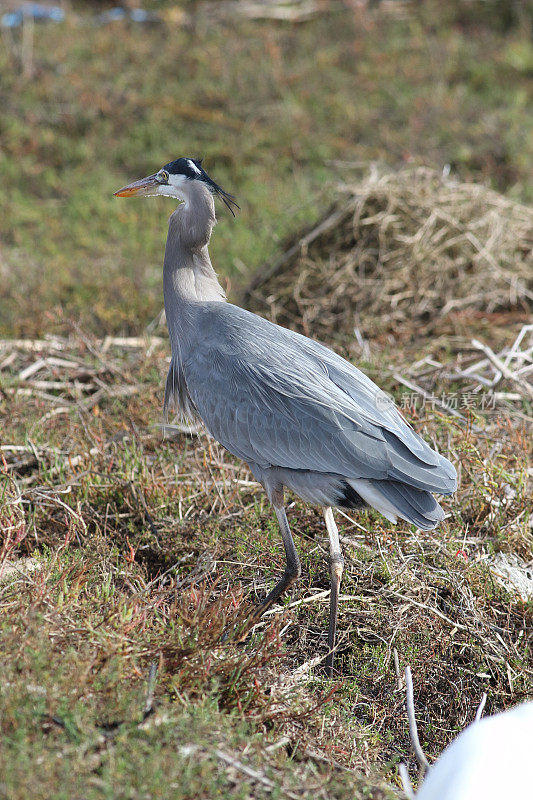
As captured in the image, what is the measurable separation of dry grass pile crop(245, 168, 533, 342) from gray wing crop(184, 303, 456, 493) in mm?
2194

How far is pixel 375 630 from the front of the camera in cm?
356

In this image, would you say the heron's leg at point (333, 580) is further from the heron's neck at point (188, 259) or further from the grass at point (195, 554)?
the heron's neck at point (188, 259)

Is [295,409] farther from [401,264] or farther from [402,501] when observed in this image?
[401,264]

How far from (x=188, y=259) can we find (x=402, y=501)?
1548 mm

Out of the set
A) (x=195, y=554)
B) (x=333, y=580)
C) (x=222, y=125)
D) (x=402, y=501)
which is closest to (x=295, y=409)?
(x=402, y=501)

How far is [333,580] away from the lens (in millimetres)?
3455

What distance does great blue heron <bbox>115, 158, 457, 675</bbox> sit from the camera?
130 inches

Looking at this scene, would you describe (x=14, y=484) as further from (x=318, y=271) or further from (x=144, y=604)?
(x=318, y=271)

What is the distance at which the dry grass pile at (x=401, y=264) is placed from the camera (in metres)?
5.96

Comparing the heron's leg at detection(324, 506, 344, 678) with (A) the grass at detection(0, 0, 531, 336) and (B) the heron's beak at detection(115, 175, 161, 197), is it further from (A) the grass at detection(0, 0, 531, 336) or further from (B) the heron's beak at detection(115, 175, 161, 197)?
(A) the grass at detection(0, 0, 531, 336)

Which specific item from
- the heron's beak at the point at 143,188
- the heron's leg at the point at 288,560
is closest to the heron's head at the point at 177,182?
the heron's beak at the point at 143,188

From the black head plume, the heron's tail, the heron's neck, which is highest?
the black head plume

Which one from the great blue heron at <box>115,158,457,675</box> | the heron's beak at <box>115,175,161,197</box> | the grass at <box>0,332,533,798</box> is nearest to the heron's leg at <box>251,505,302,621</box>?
the great blue heron at <box>115,158,457,675</box>

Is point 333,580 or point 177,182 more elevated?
point 177,182
